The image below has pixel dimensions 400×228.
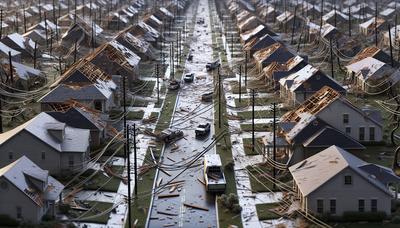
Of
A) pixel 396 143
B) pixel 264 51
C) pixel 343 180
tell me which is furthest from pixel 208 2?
pixel 343 180

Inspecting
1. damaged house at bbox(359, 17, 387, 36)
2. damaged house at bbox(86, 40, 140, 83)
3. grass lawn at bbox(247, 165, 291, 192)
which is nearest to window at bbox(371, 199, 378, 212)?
grass lawn at bbox(247, 165, 291, 192)

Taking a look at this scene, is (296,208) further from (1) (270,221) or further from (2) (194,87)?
(2) (194,87)

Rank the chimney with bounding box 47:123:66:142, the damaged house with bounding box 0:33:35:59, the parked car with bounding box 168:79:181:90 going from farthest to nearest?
the damaged house with bounding box 0:33:35:59 → the parked car with bounding box 168:79:181:90 → the chimney with bounding box 47:123:66:142

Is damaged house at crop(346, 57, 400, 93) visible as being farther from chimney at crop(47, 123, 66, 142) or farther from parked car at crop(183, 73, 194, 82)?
chimney at crop(47, 123, 66, 142)

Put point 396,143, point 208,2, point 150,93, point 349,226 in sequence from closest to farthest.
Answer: point 349,226 → point 396,143 → point 150,93 → point 208,2

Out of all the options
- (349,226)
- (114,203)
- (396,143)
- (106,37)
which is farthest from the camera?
(106,37)

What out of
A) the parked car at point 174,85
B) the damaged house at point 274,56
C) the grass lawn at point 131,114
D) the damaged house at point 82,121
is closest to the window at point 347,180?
the damaged house at point 82,121
